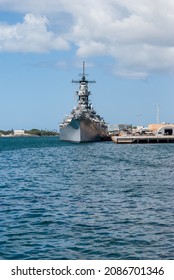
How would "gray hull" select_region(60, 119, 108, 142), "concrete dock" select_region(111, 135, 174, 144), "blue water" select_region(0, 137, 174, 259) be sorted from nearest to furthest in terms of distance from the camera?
1. "blue water" select_region(0, 137, 174, 259)
2. "concrete dock" select_region(111, 135, 174, 144)
3. "gray hull" select_region(60, 119, 108, 142)

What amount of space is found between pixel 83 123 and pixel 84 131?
345cm

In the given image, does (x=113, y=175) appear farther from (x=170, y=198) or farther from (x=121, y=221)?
(x=121, y=221)

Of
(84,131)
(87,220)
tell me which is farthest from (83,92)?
(87,220)

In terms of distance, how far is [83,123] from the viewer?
15650 centimetres

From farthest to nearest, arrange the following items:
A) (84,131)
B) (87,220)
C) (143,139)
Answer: (84,131) → (143,139) → (87,220)

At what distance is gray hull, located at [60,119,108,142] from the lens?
158 meters

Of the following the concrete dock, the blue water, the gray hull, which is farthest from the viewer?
the gray hull

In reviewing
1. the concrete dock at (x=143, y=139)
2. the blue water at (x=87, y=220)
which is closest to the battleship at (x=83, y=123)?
the concrete dock at (x=143, y=139)

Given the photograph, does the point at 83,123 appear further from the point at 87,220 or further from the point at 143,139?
the point at 87,220

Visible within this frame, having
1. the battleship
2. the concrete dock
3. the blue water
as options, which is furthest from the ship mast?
the blue water

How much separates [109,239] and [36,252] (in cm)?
358

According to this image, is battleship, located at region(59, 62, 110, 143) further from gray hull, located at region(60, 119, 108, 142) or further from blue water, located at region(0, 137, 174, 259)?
blue water, located at region(0, 137, 174, 259)

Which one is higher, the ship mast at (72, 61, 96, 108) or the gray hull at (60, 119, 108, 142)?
the ship mast at (72, 61, 96, 108)
